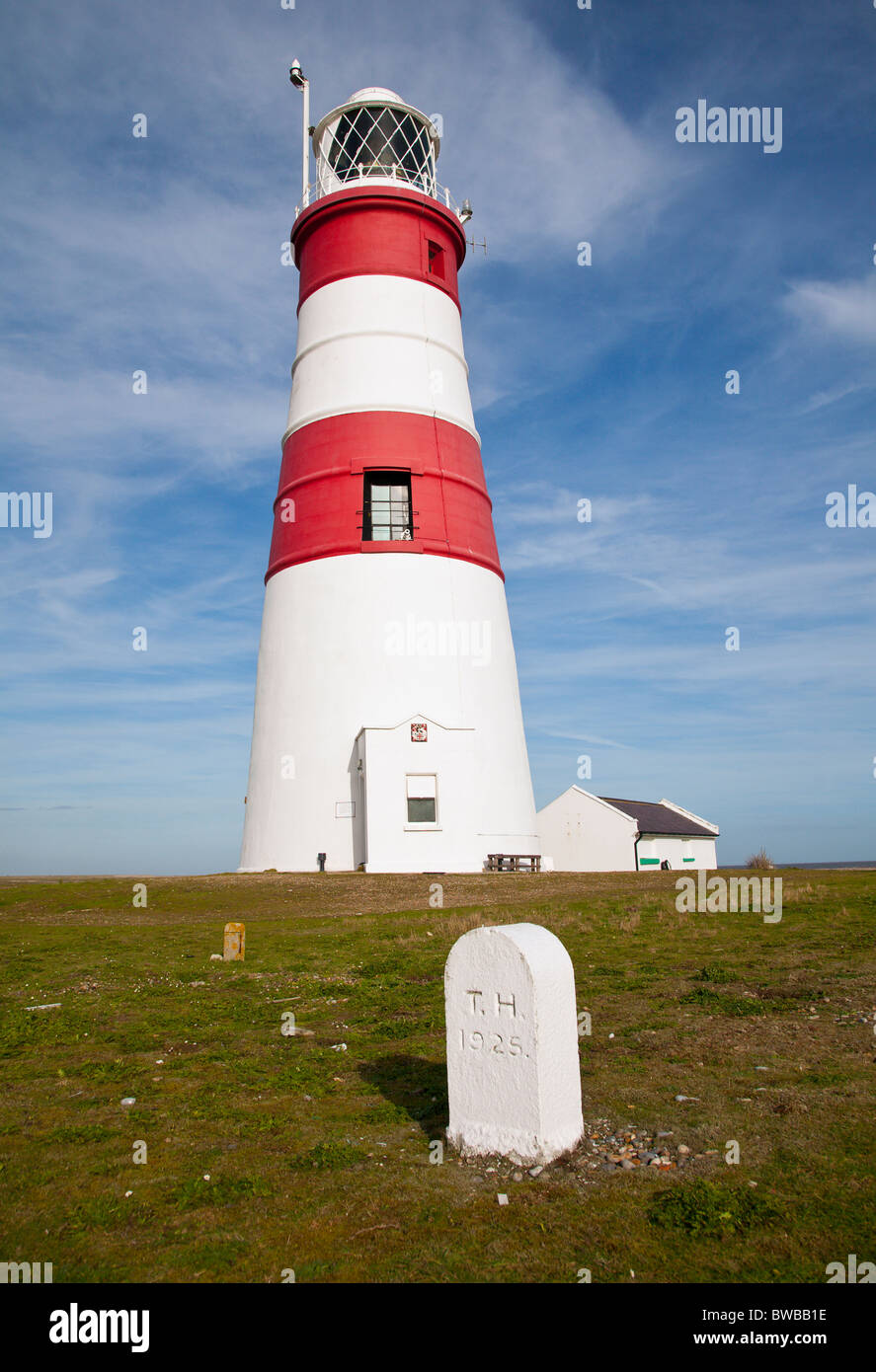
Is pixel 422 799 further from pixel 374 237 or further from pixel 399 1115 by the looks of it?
pixel 374 237

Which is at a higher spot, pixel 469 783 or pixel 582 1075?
pixel 469 783

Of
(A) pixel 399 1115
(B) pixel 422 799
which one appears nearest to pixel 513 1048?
(A) pixel 399 1115

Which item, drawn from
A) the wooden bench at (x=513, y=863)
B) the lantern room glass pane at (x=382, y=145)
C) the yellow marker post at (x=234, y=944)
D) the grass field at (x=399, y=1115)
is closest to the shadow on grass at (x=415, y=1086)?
the grass field at (x=399, y=1115)

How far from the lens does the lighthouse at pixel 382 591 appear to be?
2509 centimetres

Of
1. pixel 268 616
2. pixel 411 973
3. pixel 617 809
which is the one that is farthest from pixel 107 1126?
pixel 617 809

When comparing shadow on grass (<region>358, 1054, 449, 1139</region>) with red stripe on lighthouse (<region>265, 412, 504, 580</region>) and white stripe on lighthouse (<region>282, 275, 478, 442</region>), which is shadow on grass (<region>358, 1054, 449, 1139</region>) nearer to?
red stripe on lighthouse (<region>265, 412, 504, 580</region>)

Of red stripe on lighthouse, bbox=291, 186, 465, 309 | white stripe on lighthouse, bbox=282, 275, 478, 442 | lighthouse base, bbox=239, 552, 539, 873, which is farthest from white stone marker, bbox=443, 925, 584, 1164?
red stripe on lighthouse, bbox=291, 186, 465, 309

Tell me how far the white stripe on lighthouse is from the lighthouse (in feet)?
0.22

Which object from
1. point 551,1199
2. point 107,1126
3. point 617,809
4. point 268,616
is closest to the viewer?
point 551,1199

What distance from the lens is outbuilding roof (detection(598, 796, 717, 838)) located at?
A: 39.3 m

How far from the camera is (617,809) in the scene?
39.0 metres

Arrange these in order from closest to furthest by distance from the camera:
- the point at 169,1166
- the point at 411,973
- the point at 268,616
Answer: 1. the point at 169,1166
2. the point at 411,973
3. the point at 268,616

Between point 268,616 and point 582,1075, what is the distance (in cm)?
2232

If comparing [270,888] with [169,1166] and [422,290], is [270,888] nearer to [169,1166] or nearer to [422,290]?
[169,1166]
